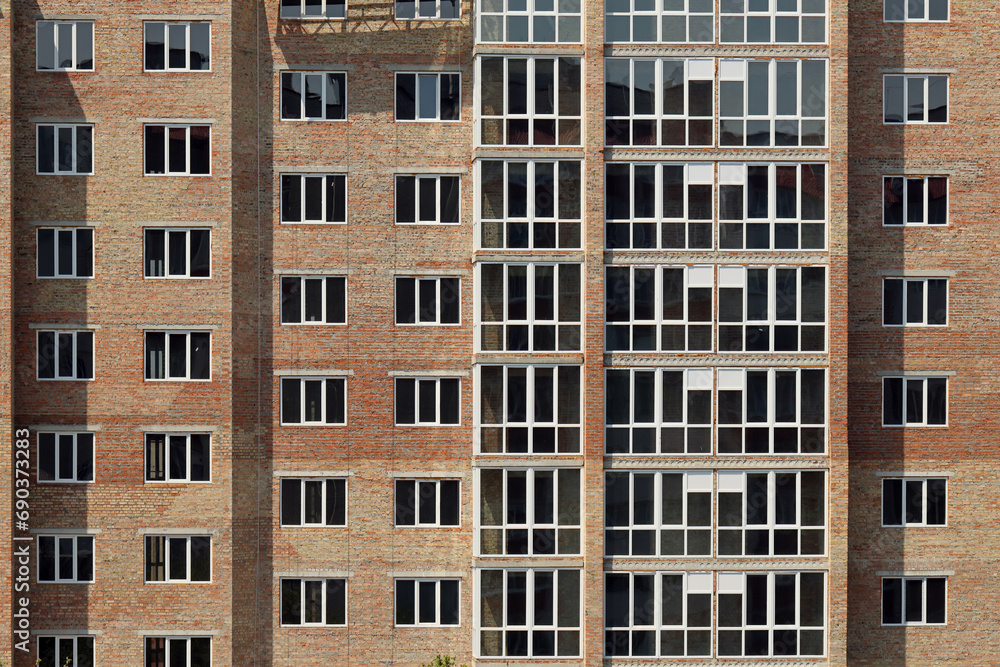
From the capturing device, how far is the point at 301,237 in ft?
89.5

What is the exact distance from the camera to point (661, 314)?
26203 millimetres

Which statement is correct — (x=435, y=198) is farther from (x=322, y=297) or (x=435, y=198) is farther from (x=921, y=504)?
(x=921, y=504)

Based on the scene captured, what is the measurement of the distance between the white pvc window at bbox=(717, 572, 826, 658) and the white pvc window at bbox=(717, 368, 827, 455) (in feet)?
11.6

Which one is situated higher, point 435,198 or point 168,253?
point 435,198

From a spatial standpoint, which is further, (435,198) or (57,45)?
(435,198)

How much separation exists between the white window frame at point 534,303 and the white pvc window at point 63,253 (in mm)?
10993

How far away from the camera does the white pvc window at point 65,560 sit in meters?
26.6

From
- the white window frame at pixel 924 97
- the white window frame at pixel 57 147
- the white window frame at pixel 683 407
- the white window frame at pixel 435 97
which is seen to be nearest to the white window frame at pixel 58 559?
the white window frame at pixel 57 147

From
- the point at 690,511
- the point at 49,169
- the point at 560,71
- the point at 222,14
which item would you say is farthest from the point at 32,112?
the point at 690,511

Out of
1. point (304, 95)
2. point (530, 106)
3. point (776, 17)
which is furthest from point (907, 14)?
point (304, 95)

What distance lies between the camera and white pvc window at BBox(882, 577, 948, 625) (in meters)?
27.7

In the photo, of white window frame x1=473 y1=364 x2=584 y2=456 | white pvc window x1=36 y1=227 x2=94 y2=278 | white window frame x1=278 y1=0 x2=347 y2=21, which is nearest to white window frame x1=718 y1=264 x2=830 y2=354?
white window frame x1=473 y1=364 x2=584 y2=456

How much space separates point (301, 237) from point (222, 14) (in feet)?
21.2

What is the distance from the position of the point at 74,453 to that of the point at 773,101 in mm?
21492
